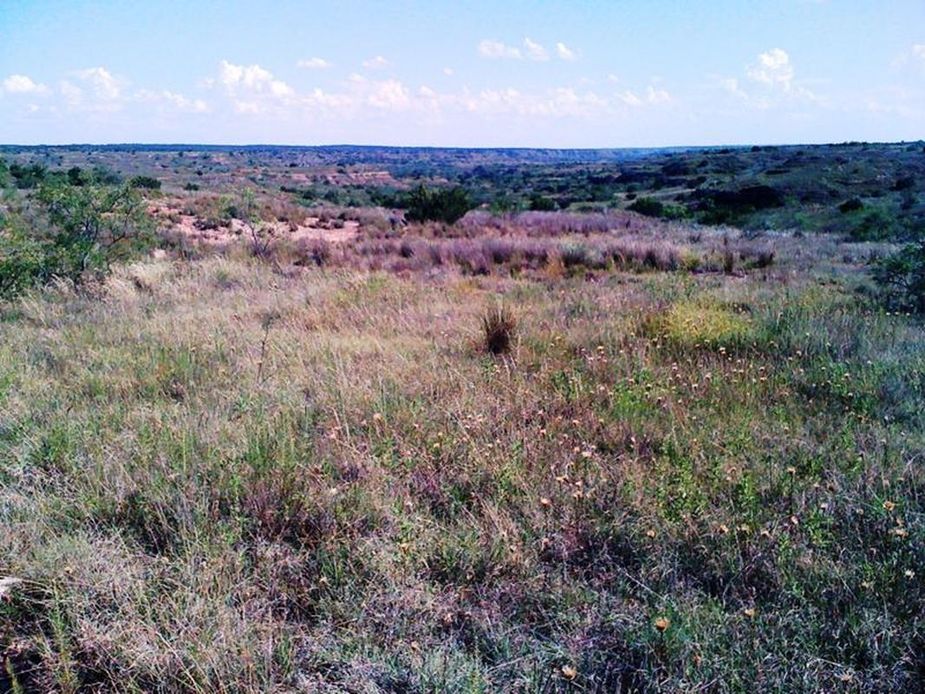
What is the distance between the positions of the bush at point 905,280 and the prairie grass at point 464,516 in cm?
267

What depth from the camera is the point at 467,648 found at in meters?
2.21

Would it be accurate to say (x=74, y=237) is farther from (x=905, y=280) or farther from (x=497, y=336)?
(x=905, y=280)

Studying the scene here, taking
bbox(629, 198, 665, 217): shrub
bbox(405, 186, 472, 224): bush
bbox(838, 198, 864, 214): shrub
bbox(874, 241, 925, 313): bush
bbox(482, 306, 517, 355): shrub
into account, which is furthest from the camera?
bbox(629, 198, 665, 217): shrub

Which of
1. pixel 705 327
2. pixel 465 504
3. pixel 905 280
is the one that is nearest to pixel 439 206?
pixel 905 280

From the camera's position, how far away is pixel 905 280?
27.3 feet

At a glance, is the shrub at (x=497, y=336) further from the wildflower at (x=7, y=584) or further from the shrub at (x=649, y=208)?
the shrub at (x=649, y=208)

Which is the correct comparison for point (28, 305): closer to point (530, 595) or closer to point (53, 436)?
point (53, 436)

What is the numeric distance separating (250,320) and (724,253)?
10.6 metres

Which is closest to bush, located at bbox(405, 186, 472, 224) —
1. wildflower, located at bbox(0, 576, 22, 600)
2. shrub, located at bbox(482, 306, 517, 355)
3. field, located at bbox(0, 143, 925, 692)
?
field, located at bbox(0, 143, 925, 692)

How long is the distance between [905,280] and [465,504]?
8288mm

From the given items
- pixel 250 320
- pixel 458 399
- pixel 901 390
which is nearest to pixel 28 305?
pixel 250 320

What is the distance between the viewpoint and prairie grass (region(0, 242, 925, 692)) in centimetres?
210

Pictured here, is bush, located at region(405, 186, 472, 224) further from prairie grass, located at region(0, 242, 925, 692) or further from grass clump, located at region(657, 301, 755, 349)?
prairie grass, located at region(0, 242, 925, 692)

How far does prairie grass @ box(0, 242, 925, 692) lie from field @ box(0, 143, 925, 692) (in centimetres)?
1
